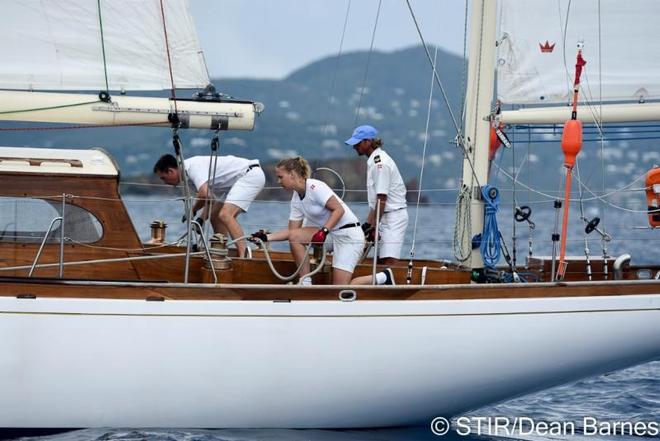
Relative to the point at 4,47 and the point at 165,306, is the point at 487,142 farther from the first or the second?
the point at 4,47

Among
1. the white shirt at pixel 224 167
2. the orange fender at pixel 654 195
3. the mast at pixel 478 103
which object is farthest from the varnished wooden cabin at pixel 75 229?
the orange fender at pixel 654 195

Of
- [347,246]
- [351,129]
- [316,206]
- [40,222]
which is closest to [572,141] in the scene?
[347,246]

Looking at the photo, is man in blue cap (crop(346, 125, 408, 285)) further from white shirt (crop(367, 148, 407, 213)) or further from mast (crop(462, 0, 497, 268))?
mast (crop(462, 0, 497, 268))

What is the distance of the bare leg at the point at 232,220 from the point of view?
29.5 ft

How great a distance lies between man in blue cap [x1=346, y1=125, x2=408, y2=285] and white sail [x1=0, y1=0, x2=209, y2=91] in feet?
4.90

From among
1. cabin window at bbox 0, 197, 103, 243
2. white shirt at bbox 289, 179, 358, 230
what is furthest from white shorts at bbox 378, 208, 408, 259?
cabin window at bbox 0, 197, 103, 243

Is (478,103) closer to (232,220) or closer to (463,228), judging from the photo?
(463,228)

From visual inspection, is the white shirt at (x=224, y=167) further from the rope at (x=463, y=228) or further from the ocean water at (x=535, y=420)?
the rope at (x=463, y=228)

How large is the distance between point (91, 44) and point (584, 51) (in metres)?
4.30

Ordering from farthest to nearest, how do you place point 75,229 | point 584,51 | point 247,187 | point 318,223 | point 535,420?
point 584,51 < point 535,420 < point 247,187 < point 318,223 < point 75,229

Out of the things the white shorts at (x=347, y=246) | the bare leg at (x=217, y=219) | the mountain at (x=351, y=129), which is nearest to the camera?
the white shorts at (x=347, y=246)

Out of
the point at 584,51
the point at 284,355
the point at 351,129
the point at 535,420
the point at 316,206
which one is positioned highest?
the point at 351,129

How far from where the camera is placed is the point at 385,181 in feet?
28.8

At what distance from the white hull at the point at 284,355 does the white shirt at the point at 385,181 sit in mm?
1216
